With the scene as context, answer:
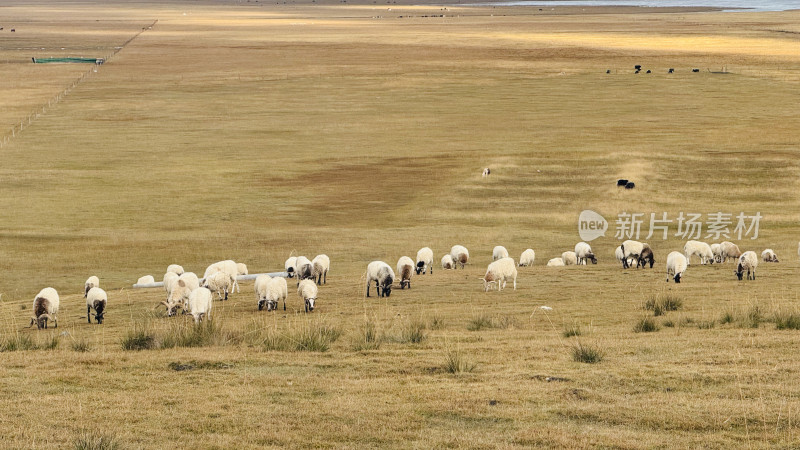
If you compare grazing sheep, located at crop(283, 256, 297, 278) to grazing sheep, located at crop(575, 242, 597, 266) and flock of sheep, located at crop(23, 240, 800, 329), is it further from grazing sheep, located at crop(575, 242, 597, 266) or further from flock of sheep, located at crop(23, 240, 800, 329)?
grazing sheep, located at crop(575, 242, 597, 266)

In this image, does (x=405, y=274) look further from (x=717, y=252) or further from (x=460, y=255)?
(x=717, y=252)

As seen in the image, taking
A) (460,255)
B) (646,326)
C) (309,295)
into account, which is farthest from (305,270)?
(646,326)

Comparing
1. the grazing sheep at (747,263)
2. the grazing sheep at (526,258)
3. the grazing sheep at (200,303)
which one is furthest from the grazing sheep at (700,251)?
the grazing sheep at (200,303)

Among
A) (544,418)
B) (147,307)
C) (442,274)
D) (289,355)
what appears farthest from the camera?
(442,274)

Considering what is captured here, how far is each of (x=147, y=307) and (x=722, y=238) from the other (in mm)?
21953

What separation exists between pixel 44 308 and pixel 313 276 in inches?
290

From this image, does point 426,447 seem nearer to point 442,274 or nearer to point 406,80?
point 442,274

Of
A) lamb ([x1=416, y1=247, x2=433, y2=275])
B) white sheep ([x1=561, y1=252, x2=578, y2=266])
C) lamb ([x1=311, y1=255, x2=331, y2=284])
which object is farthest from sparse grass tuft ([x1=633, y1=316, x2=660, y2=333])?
white sheep ([x1=561, y1=252, x2=578, y2=266])

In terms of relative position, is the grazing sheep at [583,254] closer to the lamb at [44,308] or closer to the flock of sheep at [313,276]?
the flock of sheep at [313,276]

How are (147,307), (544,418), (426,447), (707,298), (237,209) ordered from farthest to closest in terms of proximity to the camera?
(237,209) → (147,307) → (707,298) → (544,418) → (426,447)

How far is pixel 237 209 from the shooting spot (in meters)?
44.0

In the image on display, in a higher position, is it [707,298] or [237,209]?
[237,209]

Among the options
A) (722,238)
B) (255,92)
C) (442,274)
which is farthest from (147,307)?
(255,92)

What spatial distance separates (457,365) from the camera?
12.6 metres
